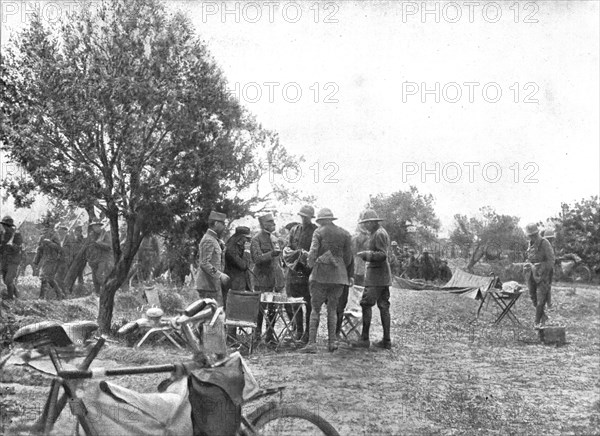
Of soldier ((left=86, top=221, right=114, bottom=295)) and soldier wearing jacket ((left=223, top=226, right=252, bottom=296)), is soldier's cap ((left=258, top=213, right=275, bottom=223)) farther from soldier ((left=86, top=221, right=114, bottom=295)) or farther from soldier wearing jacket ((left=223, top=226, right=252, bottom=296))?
soldier ((left=86, top=221, right=114, bottom=295))

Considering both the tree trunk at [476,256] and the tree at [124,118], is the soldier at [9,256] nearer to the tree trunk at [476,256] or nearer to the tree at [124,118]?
the tree at [124,118]

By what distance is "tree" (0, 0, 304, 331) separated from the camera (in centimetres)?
914

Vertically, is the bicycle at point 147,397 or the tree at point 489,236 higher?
the tree at point 489,236

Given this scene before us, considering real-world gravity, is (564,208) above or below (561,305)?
above

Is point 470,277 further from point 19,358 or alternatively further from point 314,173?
point 19,358

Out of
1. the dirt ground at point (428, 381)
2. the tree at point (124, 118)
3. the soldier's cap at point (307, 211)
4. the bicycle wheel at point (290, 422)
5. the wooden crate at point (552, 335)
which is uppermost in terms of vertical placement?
the tree at point (124, 118)

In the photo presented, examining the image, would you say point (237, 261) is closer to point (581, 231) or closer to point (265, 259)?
point (265, 259)

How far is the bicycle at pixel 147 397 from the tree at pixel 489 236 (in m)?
26.9

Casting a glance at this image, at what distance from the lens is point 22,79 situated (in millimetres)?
9367

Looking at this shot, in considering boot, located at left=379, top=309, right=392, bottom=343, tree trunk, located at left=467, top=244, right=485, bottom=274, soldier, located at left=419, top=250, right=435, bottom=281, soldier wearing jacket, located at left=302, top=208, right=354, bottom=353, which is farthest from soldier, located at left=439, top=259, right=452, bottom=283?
soldier wearing jacket, located at left=302, top=208, right=354, bottom=353

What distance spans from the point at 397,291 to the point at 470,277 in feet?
7.80

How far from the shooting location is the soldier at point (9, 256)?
11.4 meters

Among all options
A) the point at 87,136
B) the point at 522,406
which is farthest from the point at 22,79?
the point at 522,406

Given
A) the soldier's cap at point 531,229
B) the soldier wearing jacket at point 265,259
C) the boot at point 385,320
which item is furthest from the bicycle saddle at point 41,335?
the soldier's cap at point 531,229
